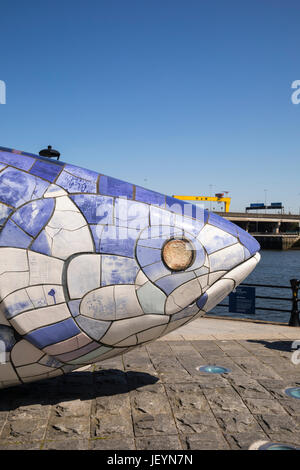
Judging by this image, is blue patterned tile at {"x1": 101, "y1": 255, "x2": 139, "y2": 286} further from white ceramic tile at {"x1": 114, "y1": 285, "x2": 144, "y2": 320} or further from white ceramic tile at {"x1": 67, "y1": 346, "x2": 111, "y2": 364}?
white ceramic tile at {"x1": 67, "y1": 346, "x2": 111, "y2": 364}

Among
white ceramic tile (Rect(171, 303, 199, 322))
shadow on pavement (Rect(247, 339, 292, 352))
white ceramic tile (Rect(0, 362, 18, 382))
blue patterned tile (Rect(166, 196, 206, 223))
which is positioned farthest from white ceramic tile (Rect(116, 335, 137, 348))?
shadow on pavement (Rect(247, 339, 292, 352))

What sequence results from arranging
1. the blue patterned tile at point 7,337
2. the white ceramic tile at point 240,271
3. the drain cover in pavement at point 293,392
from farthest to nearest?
the drain cover in pavement at point 293,392 → the white ceramic tile at point 240,271 → the blue patterned tile at point 7,337

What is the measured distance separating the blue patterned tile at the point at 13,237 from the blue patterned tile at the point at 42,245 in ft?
0.17

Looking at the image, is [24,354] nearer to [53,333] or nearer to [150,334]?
[53,333]

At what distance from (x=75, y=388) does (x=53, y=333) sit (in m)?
1.44

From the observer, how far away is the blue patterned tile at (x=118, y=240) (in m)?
3.28

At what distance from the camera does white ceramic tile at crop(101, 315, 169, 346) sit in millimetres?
3389

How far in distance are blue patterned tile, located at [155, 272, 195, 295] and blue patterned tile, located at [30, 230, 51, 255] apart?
925 millimetres

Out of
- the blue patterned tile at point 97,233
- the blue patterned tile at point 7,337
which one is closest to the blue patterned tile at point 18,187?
the blue patterned tile at point 97,233

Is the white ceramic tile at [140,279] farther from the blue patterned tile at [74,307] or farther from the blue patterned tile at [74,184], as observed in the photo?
the blue patterned tile at [74,184]

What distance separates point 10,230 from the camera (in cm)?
318

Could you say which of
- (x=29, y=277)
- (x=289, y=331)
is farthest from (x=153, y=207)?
(x=289, y=331)

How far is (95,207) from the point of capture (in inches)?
132
